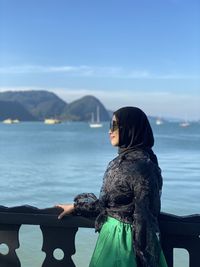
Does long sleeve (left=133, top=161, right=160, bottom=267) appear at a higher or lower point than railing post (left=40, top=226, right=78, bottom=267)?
higher

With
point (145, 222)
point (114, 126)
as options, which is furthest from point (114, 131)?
point (145, 222)

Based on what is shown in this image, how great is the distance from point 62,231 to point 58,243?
72 mm

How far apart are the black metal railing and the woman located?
8 centimetres

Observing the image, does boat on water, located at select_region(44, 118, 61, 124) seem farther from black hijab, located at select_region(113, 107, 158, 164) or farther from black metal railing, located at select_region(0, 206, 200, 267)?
black hijab, located at select_region(113, 107, 158, 164)

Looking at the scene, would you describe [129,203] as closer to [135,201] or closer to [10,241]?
[135,201]

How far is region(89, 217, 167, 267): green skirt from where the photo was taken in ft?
8.35

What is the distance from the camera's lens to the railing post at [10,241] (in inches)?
112

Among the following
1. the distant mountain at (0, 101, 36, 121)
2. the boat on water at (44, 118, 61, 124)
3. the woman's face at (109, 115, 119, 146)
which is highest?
the woman's face at (109, 115, 119, 146)

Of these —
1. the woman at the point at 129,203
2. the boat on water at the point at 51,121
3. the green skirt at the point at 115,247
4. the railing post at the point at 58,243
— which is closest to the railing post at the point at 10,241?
the railing post at the point at 58,243

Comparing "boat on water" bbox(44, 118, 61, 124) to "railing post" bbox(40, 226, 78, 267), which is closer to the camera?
"railing post" bbox(40, 226, 78, 267)

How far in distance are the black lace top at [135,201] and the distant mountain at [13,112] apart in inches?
6367

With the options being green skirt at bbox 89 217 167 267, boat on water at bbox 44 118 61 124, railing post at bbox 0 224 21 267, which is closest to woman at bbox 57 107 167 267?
green skirt at bbox 89 217 167 267

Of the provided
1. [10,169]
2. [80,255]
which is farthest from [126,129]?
[10,169]

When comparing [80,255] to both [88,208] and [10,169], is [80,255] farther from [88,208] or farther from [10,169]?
[10,169]
